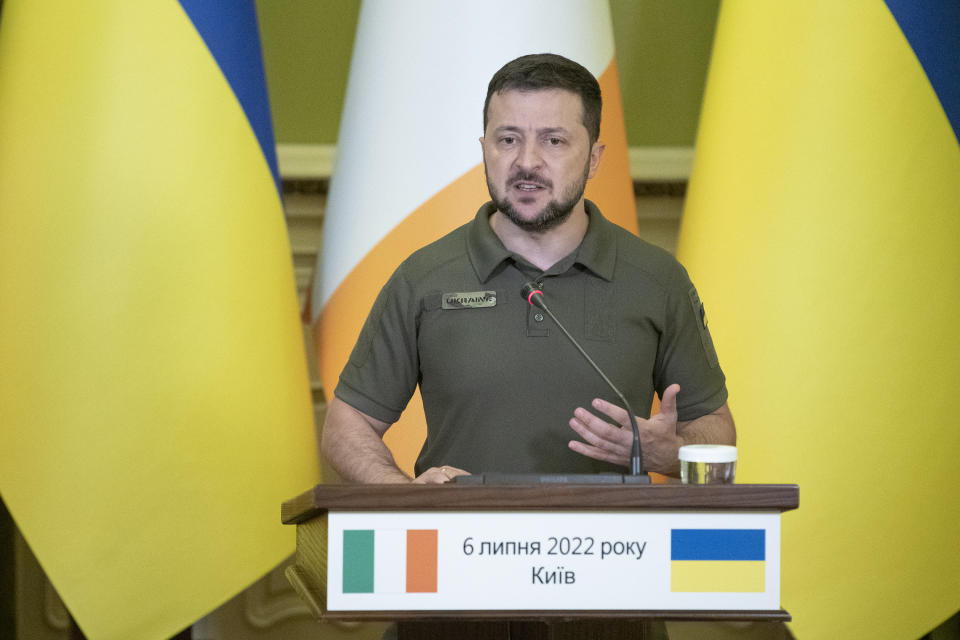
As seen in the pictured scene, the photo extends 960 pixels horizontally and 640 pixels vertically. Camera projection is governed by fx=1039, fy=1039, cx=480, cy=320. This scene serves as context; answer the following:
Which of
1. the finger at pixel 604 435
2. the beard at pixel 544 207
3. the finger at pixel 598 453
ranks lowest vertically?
the finger at pixel 598 453

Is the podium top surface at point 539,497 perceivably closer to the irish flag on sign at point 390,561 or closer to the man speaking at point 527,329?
the irish flag on sign at point 390,561

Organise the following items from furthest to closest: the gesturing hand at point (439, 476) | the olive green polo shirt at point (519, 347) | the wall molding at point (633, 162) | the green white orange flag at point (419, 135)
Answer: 1. the wall molding at point (633, 162)
2. the green white orange flag at point (419, 135)
3. the olive green polo shirt at point (519, 347)
4. the gesturing hand at point (439, 476)

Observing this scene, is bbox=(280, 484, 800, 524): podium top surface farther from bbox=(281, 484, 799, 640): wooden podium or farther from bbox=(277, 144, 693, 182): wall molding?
bbox=(277, 144, 693, 182): wall molding

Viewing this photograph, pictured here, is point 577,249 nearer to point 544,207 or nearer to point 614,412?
point 544,207

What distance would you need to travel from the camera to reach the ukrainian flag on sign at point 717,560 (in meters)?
0.92

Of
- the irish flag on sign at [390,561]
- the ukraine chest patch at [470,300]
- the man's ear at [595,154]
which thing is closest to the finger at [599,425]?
the irish flag on sign at [390,561]

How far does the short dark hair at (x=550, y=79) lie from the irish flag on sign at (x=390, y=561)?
796 millimetres

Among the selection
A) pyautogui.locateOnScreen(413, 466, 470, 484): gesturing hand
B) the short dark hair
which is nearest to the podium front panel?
pyautogui.locateOnScreen(413, 466, 470, 484): gesturing hand

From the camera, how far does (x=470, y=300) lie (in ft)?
4.90

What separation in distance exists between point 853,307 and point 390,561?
132 cm

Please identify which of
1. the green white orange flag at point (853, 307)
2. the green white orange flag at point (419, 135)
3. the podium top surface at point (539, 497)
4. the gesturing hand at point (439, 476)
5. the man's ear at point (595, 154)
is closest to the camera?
the podium top surface at point (539, 497)

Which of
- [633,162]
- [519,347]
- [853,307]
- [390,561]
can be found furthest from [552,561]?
[633,162]

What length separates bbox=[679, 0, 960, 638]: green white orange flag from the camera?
6.27 feet

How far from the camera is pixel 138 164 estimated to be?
1987 millimetres
